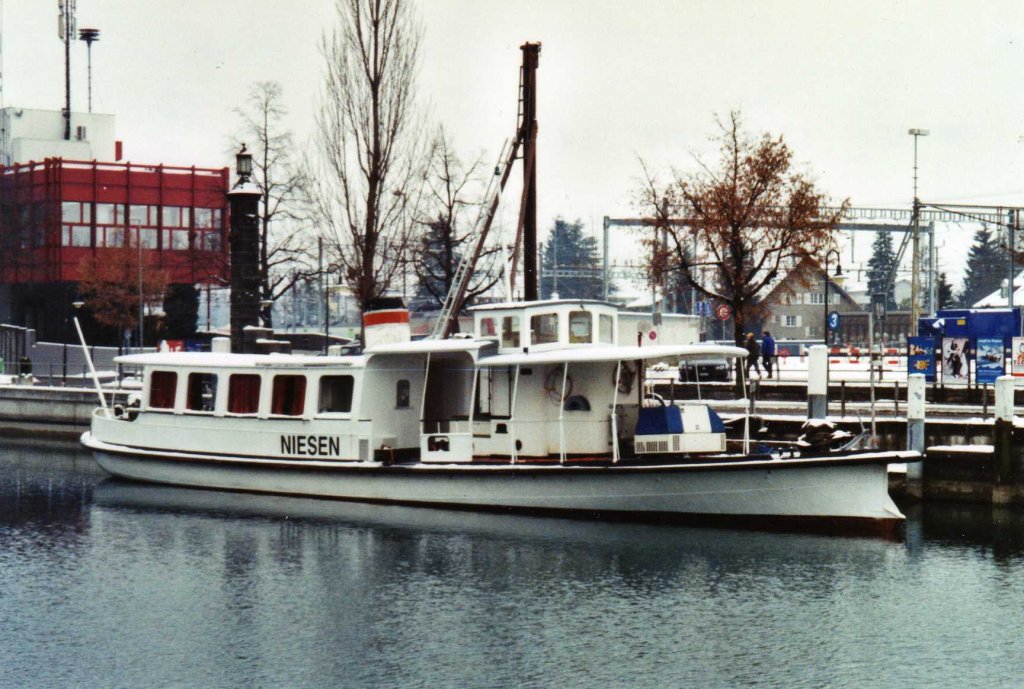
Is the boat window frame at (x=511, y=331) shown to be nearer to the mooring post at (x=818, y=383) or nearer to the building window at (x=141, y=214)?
the mooring post at (x=818, y=383)

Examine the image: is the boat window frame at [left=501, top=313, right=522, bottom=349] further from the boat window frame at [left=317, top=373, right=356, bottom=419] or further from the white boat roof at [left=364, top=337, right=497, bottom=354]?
the boat window frame at [left=317, top=373, right=356, bottom=419]

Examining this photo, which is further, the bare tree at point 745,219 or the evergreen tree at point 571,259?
the evergreen tree at point 571,259

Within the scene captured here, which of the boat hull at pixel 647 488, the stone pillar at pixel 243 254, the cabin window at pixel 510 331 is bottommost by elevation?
the boat hull at pixel 647 488

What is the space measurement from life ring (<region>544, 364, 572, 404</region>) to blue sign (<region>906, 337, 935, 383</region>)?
11629 mm

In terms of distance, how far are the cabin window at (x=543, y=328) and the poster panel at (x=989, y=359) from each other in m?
13.0

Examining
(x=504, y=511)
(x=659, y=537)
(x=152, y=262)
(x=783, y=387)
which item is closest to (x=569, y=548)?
(x=659, y=537)

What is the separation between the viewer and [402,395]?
28.8 meters

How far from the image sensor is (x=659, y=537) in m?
24.4

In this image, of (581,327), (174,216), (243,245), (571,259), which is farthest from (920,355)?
(571,259)

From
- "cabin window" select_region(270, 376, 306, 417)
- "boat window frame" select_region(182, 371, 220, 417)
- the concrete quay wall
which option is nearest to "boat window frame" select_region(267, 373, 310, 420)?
"cabin window" select_region(270, 376, 306, 417)

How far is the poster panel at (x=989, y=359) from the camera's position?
112 feet

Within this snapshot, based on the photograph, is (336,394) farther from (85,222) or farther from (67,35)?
(67,35)

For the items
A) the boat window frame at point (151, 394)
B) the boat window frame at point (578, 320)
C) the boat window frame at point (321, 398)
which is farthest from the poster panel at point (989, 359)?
the boat window frame at point (151, 394)

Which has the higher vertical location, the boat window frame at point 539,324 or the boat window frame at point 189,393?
the boat window frame at point 539,324
